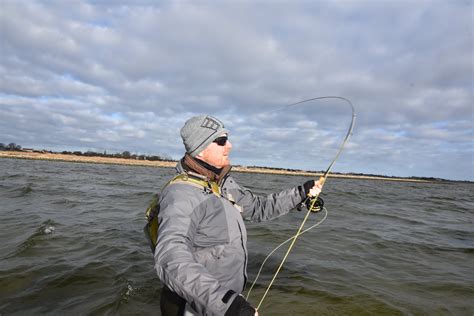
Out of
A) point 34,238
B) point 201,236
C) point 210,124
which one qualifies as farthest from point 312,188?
point 34,238

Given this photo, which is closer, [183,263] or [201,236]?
[183,263]

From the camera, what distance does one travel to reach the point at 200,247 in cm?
268

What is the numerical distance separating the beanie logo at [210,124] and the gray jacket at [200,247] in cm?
48

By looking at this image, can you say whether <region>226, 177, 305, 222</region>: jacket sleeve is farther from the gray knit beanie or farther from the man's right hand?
the man's right hand

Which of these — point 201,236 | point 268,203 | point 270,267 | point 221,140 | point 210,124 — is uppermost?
point 210,124

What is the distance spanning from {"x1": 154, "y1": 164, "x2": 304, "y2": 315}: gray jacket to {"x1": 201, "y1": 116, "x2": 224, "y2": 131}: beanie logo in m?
0.48

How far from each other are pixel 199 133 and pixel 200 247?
1.04 metres

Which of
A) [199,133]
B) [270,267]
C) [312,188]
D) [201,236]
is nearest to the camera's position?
[201,236]

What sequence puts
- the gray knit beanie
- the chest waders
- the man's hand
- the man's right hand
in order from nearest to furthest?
the man's right hand < the chest waders < the gray knit beanie < the man's hand

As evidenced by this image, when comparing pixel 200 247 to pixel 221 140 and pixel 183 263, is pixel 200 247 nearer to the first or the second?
pixel 183 263

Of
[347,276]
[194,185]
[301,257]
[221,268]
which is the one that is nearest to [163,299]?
[221,268]

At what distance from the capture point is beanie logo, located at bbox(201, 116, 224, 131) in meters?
2.95

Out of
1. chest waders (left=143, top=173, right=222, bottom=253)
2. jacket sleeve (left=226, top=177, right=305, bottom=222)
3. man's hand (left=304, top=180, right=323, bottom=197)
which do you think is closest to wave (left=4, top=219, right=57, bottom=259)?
chest waders (left=143, top=173, right=222, bottom=253)

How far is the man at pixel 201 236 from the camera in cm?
210
